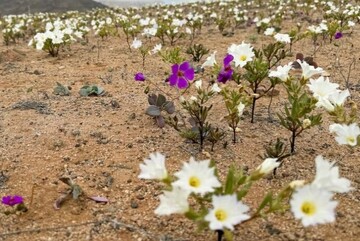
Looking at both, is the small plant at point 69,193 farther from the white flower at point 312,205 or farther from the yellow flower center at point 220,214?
the white flower at point 312,205

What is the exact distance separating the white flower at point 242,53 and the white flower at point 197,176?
5.27 feet

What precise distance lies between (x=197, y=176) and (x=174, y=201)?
14 cm

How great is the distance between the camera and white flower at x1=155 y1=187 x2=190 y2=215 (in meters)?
1.77

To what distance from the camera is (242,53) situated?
10.7 feet

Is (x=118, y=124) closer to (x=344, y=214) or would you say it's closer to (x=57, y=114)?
(x=57, y=114)

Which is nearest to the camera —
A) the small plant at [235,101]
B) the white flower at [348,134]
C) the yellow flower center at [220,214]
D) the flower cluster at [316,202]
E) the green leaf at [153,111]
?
the flower cluster at [316,202]

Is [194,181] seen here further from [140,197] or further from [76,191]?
[76,191]

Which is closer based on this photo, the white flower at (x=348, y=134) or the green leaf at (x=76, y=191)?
the white flower at (x=348, y=134)

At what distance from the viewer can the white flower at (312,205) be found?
159cm

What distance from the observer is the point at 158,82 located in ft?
17.0

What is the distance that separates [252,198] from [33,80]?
A: 11.8 feet

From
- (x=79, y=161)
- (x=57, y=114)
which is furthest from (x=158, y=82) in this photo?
(x=79, y=161)

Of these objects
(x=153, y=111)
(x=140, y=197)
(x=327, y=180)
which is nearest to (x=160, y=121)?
(x=153, y=111)

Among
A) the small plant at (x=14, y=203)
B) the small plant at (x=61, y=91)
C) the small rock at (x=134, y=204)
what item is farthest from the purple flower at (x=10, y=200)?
the small plant at (x=61, y=91)
